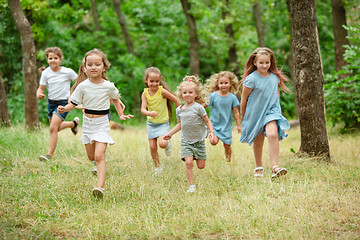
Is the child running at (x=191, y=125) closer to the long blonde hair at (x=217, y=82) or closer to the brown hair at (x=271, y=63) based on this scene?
the brown hair at (x=271, y=63)

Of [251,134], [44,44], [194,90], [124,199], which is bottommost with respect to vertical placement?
[124,199]

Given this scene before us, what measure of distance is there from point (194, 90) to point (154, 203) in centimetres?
187

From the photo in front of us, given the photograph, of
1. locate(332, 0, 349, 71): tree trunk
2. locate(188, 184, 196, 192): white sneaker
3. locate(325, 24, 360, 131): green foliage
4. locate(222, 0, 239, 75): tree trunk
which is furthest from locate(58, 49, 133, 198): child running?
locate(222, 0, 239, 75): tree trunk

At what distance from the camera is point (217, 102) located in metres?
7.78

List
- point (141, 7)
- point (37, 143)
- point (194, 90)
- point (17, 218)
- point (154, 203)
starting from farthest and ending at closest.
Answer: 1. point (141, 7)
2. point (37, 143)
3. point (194, 90)
4. point (154, 203)
5. point (17, 218)

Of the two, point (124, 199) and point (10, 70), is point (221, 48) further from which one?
point (124, 199)

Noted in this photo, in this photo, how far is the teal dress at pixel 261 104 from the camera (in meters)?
6.16

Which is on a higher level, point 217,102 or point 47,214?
point 217,102

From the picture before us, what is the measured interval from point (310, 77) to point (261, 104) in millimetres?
1286

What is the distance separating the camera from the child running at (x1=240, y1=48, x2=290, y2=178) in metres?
6.05

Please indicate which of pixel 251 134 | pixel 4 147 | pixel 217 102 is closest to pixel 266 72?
pixel 251 134

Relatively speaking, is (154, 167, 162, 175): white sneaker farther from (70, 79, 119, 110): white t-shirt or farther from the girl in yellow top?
(70, 79, 119, 110): white t-shirt

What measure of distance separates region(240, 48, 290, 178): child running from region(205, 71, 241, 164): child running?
51.4 inches

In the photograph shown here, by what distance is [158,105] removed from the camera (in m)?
6.97
